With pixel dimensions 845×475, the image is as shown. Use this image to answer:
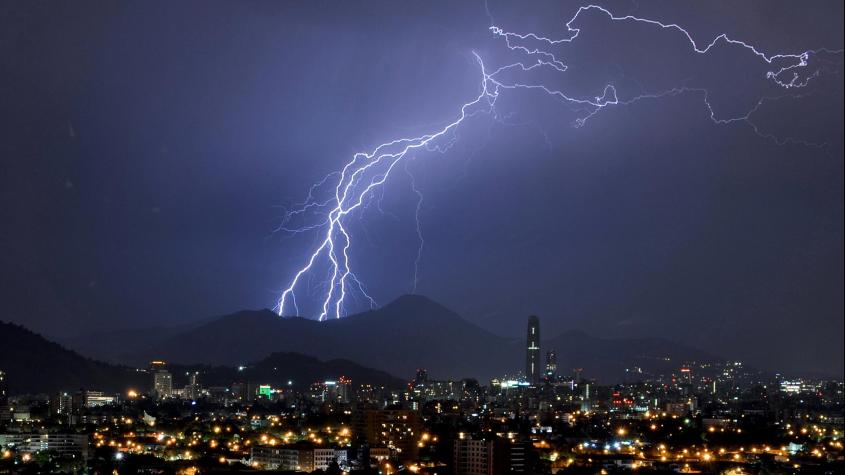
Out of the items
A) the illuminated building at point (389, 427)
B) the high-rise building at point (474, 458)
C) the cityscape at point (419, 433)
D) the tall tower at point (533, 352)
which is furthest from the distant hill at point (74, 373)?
the high-rise building at point (474, 458)

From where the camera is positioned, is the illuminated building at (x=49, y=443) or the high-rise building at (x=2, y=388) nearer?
the illuminated building at (x=49, y=443)

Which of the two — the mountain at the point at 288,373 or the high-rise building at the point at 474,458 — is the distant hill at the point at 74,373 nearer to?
the mountain at the point at 288,373

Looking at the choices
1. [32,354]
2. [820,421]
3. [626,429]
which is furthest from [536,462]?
[32,354]

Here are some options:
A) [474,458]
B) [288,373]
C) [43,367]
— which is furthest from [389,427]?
[288,373]

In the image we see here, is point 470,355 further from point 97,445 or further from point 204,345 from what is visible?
point 97,445

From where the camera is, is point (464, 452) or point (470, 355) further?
point (470, 355)

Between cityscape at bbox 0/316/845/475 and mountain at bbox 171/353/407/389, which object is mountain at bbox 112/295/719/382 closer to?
mountain at bbox 171/353/407/389
